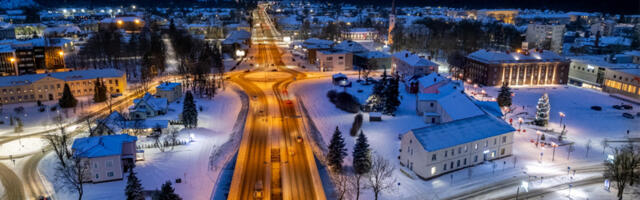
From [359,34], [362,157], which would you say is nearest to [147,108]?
[362,157]

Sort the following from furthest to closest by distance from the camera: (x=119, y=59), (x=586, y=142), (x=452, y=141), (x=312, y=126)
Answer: (x=119, y=59) → (x=312, y=126) → (x=586, y=142) → (x=452, y=141)

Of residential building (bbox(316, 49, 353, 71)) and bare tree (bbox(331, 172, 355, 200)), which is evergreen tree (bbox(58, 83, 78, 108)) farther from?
residential building (bbox(316, 49, 353, 71))

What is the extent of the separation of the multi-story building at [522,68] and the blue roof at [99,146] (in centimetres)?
5700

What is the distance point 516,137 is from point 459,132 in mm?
12213

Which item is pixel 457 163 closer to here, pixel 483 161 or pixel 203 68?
pixel 483 161

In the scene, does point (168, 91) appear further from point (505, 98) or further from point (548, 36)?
point (548, 36)

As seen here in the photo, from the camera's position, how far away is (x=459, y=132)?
36500mm

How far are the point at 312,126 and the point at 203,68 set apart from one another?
30812mm

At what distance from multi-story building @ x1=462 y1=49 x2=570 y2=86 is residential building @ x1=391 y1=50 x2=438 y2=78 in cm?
830

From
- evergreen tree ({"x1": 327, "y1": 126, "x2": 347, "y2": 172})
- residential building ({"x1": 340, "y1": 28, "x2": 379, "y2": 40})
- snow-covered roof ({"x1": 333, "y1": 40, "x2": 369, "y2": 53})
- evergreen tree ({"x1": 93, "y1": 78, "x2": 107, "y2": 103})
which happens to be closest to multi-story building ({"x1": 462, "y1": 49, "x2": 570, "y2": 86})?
snow-covered roof ({"x1": 333, "y1": 40, "x2": 369, "y2": 53})

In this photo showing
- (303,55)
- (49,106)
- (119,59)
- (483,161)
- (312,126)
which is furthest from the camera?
(303,55)

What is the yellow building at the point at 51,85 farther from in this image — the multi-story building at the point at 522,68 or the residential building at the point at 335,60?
the multi-story building at the point at 522,68

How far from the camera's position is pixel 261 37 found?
148500 millimetres

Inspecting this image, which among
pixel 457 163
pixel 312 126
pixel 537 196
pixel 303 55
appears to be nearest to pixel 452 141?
pixel 457 163
